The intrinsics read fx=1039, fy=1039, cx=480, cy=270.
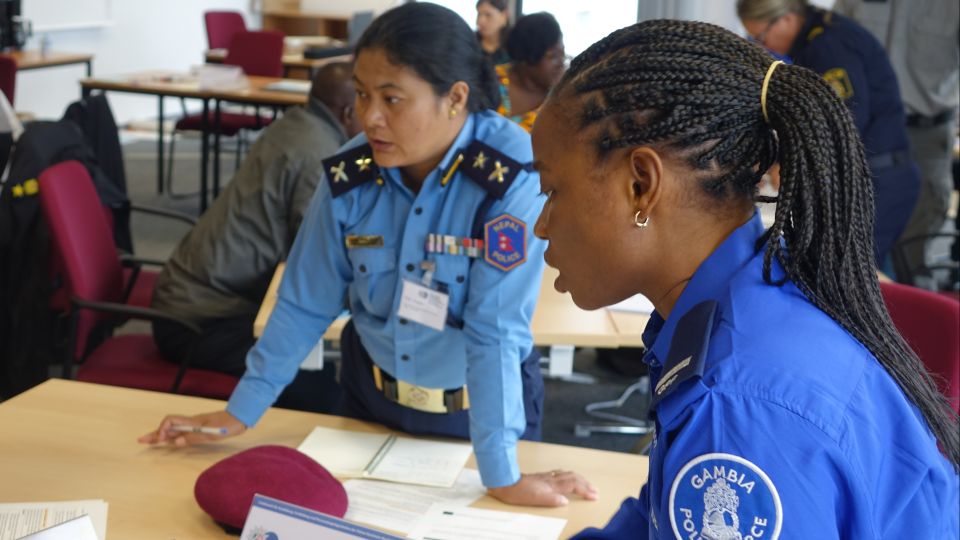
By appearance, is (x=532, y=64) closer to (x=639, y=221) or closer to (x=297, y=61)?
(x=639, y=221)

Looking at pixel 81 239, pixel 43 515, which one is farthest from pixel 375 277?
pixel 81 239

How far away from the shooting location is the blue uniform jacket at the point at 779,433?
83 centimetres

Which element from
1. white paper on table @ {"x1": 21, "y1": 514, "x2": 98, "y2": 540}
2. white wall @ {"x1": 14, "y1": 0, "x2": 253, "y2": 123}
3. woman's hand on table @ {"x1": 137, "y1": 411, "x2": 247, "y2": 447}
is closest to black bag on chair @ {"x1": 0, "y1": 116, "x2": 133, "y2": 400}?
woman's hand on table @ {"x1": 137, "y1": 411, "x2": 247, "y2": 447}

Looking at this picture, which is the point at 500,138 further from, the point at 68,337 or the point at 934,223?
the point at 934,223

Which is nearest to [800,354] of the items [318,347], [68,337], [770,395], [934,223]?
[770,395]

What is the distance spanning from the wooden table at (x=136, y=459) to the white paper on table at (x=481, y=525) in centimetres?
3

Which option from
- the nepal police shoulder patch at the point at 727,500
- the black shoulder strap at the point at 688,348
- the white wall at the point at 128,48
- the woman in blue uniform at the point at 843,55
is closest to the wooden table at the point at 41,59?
the white wall at the point at 128,48

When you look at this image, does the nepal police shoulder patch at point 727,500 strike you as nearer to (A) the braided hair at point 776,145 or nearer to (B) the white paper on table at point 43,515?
(A) the braided hair at point 776,145

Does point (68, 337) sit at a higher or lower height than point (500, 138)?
lower

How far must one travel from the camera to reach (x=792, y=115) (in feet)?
3.22

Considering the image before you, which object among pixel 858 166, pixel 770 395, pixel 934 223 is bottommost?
pixel 934 223

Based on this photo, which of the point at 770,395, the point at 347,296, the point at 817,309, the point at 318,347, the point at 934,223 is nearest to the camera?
the point at 770,395

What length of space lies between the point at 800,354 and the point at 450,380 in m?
1.02

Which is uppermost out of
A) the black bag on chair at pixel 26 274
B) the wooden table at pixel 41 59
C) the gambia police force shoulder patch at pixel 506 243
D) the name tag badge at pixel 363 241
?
the gambia police force shoulder patch at pixel 506 243
